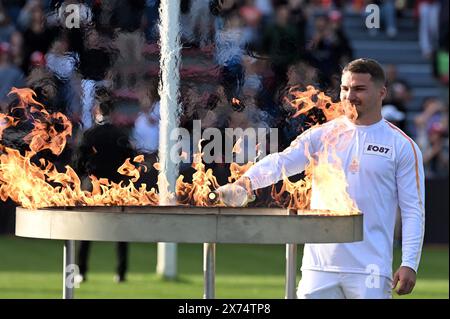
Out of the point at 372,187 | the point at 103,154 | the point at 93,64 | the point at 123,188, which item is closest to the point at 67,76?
the point at 103,154

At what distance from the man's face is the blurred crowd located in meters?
2.05

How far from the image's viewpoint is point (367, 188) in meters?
8.02

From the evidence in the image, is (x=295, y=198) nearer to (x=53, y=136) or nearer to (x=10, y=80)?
(x=53, y=136)

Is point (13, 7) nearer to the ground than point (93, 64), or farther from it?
farther from it

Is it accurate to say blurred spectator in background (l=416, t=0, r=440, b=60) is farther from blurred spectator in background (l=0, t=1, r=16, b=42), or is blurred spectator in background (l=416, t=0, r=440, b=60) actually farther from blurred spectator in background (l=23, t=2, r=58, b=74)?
blurred spectator in background (l=23, t=2, r=58, b=74)

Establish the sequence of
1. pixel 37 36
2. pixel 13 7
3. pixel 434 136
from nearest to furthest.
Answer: pixel 37 36 < pixel 434 136 < pixel 13 7

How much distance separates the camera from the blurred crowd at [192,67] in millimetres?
13008

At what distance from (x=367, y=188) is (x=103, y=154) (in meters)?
8.60

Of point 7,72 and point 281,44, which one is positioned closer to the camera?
point 281,44

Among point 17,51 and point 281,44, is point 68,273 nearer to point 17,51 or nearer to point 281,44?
point 281,44

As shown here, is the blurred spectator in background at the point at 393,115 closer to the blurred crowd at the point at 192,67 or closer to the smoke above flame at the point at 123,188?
the blurred crowd at the point at 192,67

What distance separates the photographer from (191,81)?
44.1 ft

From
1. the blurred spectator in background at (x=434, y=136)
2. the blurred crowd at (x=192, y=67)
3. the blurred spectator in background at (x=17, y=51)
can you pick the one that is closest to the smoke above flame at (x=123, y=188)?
the blurred crowd at (x=192, y=67)

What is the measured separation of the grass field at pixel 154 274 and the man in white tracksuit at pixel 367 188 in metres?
6.31
